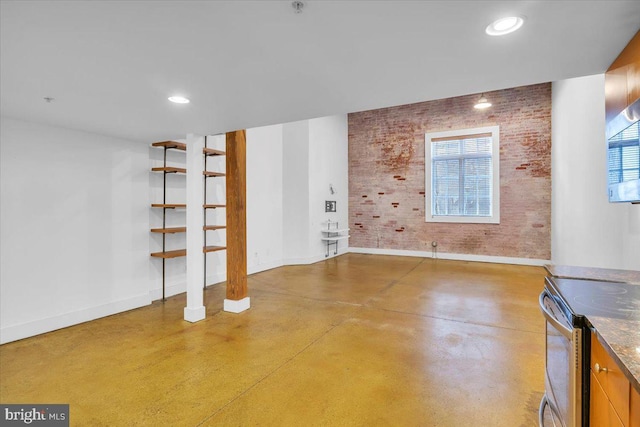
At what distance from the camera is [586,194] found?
3850 millimetres

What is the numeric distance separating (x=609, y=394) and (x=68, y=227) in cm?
451

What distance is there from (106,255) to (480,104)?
7.16 metres

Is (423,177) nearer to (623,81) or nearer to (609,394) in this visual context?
(623,81)

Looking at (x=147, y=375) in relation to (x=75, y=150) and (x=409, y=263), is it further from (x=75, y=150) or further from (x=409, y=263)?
(x=409, y=263)

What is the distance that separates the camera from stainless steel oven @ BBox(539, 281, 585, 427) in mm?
1198

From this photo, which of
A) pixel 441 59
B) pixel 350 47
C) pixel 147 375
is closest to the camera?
pixel 350 47

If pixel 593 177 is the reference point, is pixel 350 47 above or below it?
above

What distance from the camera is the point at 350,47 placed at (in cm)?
168

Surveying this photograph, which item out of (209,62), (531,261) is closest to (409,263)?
(531,261)

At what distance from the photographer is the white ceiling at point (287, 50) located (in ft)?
4.46

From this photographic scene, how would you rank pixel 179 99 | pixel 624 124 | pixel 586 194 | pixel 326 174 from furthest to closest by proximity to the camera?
1. pixel 326 174
2. pixel 586 194
3. pixel 179 99
4. pixel 624 124

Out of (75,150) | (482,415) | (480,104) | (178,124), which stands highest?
(480,104)

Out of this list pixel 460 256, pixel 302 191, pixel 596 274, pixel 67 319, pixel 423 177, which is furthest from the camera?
pixel 423 177

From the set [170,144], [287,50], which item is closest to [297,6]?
[287,50]
